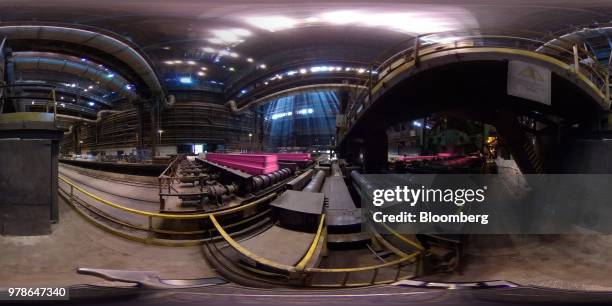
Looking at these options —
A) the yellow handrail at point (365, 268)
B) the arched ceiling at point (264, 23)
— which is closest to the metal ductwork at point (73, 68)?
the arched ceiling at point (264, 23)

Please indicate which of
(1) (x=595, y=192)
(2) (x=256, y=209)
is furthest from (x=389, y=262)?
(1) (x=595, y=192)

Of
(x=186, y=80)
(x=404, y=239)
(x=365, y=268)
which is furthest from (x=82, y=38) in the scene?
(x=404, y=239)

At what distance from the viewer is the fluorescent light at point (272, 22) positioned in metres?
0.97

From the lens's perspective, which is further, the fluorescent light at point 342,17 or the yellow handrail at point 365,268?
the fluorescent light at point 342,17

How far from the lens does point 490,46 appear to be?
1.00 meters

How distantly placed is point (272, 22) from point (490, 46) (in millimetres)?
1003

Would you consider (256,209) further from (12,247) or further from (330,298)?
(12,247)

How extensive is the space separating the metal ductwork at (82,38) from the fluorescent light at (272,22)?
48 centimetres

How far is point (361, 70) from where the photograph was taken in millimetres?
1061

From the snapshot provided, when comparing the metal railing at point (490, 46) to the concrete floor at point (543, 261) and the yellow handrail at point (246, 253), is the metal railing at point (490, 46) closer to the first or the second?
the concrete floor at point (543, 261)

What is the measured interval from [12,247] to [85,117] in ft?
1.85

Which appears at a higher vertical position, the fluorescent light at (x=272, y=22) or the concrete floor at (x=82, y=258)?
the fluorescent light at (x=272, y=22)
